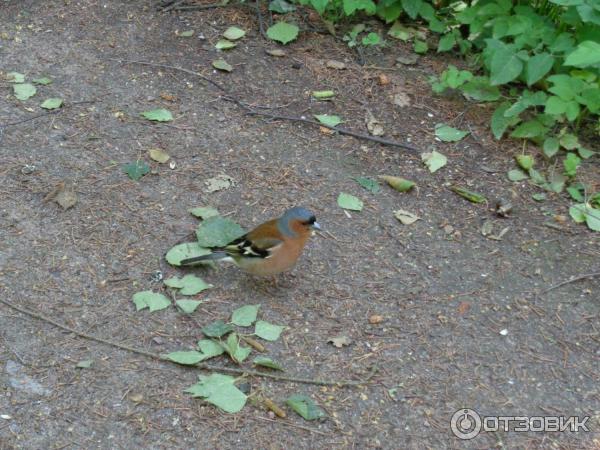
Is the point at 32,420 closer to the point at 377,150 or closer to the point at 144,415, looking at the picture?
the point at 144,415

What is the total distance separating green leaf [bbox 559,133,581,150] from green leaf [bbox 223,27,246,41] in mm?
2985

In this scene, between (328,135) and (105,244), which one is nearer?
(105,244)

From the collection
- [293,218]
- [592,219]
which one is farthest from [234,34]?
[592,219]

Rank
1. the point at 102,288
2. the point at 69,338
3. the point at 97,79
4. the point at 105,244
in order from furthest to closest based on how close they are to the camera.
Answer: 1. the point at 97,79
2. the point at 105,244
3. the point at 102,288
4. the point at 69,338

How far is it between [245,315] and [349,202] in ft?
4.46

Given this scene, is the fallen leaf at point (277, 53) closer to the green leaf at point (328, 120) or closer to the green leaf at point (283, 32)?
the green leaf at point (283, 32)

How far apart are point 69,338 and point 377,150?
2.85 m

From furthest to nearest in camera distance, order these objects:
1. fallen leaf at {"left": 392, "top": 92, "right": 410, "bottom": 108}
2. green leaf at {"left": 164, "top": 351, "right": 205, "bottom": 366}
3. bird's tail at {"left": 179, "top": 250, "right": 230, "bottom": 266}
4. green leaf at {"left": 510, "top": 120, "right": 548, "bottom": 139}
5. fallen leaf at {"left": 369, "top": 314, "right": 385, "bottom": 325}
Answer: fallen leaf at {"left": 392, "top": 92, "right": 410, "bottom": 108} → green leaf at {"left": 510, "top": 120, "right": 548, "bottom": 139} → bird's tail at {"left": 179, "top": 250, "right": 230, "bottom": 266} → fallen leaf at {"left": 369, "top": 314, "right": 385, "bottom": 325} → green leaf at {"left": 164, "top": 351, "right": 205, "bottom": 366}

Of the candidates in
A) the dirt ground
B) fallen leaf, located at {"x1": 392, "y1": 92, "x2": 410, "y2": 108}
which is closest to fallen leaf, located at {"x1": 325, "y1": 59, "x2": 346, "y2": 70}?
the dirt ground

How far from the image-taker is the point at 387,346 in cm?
420

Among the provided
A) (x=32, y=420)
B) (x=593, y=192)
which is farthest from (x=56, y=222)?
(x=593, y=192)

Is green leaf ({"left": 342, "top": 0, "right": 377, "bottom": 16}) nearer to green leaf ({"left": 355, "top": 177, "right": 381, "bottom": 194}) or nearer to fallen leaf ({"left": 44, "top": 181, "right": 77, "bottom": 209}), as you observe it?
green leaf ({"left": 355, "top": 177, "right": 381, "bottom": 194})

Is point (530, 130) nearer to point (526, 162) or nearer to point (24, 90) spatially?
point (526, 162)

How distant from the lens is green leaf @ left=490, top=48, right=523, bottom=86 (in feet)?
18.4
